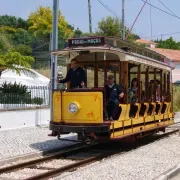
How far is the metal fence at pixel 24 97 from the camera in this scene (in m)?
18.2

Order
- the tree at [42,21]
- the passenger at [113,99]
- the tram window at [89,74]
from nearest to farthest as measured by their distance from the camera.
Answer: the passenger at [113,99] → the tram window at [89,74] → the tree at [42,21]

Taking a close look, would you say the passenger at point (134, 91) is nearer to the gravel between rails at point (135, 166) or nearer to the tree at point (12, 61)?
the gravel between rails at point (135, 166)

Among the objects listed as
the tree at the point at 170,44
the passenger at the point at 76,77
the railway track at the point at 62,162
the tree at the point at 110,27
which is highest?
the tree at the point at 170,44

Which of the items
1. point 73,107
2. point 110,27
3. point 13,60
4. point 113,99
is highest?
point 110,27

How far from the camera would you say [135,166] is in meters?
10.3

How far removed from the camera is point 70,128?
12250 millimetres

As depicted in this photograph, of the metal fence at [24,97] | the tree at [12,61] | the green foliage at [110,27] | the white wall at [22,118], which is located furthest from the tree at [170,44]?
the white wall at [22,118]

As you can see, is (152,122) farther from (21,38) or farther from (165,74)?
(21,38)

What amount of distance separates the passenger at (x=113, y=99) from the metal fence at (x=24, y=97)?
639 centimetres

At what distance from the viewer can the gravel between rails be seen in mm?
9132

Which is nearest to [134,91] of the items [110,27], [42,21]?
[110,27]

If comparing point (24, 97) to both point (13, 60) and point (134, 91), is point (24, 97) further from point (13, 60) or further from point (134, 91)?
point (134, 91)

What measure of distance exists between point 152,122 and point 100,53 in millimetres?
3532

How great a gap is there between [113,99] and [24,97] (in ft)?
24.3
